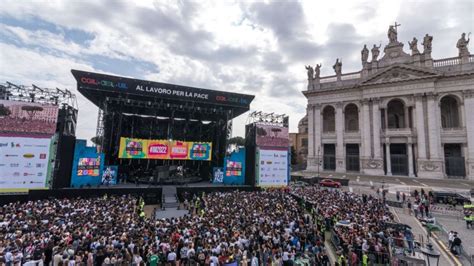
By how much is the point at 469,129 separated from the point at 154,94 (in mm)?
44285

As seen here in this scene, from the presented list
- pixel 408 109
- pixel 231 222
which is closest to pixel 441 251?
pixel 231 222

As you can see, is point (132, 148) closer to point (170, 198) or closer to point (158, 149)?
point (158, 149)

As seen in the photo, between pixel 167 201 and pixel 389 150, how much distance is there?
36.9 meters

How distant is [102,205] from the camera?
16469mm

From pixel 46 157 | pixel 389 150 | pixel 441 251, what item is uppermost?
pixel 389 150

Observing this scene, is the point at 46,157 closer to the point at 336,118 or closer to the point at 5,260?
the point at 5,260

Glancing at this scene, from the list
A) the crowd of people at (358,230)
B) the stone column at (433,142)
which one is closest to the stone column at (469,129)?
the stone column at (433,142)

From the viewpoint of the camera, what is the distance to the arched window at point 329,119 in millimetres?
47544

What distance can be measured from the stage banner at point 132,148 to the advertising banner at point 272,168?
13.3m

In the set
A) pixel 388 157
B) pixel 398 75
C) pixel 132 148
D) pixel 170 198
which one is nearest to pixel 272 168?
pixel 170 198

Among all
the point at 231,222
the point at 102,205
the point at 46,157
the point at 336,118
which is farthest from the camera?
the point at 336,118

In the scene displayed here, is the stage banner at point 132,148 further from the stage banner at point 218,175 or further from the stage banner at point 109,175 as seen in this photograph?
the stage banner at point 218,175

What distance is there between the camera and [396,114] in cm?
4244

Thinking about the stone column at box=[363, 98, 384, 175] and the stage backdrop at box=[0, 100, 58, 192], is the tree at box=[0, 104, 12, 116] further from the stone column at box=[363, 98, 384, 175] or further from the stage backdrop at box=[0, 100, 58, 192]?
the stone column at box=[363, 98, 384, 175]
